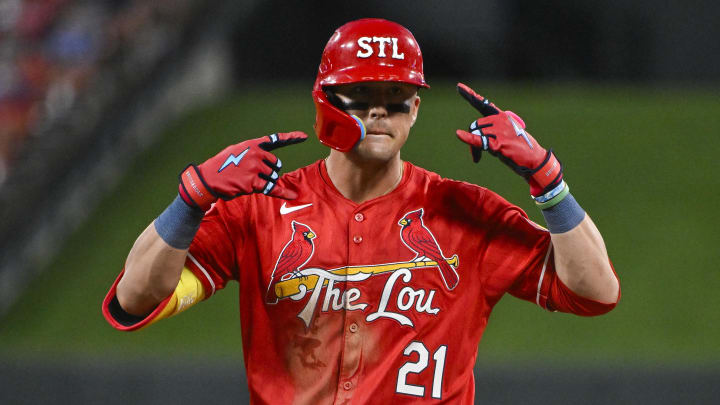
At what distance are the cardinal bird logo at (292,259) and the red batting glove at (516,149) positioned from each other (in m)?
0.53

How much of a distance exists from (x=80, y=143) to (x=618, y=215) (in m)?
4.52

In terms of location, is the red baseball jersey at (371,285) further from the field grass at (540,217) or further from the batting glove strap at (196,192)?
the field grass at (540,217)

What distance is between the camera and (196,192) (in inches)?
102

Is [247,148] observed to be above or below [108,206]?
above

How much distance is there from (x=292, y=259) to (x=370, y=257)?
0.70 ft

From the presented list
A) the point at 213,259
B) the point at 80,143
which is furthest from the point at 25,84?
the point at 213,259

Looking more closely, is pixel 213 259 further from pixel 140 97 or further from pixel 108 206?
pixel 140 97

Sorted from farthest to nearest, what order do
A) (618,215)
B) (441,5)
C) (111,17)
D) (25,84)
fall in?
(441,5), (111,17), (618,215), (25,84)

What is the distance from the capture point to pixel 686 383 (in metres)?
5.55

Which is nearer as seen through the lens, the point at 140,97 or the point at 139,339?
the point at 139,339

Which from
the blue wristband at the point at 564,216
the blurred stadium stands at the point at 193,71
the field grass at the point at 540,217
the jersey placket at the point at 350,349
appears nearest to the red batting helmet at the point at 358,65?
the jersey placket at the point at 350,349

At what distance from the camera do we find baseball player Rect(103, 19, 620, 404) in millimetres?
2656

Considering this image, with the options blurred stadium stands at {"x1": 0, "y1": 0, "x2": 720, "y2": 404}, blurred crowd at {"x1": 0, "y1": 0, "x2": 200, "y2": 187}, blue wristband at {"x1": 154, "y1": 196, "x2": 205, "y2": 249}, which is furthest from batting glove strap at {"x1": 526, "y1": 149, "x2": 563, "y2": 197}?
blurred crowd at {"x1": 0, "y1": 0, "x2": 200, "y2": 187}

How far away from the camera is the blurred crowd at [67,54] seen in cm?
757
